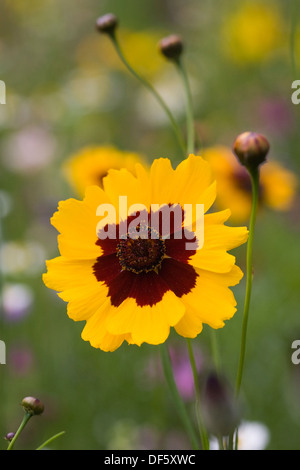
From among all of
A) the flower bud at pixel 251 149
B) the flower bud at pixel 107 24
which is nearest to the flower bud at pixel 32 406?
the flower bud at pixel 251 149

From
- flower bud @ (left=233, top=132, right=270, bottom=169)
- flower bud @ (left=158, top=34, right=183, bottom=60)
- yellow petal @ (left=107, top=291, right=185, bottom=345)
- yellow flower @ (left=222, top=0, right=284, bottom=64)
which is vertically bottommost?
yellow petal @ (left=107, top=291, right=185, bottom=345)

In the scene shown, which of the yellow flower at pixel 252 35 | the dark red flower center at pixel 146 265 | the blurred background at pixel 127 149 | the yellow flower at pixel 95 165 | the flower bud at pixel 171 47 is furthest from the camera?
the yellow flower at pixel 252 35

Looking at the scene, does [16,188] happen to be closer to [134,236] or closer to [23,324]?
[23,324]

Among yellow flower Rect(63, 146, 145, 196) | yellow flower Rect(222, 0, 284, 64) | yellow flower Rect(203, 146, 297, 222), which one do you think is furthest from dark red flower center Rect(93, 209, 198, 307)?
yellow flower Rect(222, 0, 284, 64)

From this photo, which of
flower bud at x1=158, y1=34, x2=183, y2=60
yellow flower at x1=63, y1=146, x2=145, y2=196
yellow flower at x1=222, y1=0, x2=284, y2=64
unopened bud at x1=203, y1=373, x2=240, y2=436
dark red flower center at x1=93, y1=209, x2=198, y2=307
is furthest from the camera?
yellow flower at x1=222, y1=0, x2=284, y2=64

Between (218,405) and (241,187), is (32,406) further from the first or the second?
(241,187)

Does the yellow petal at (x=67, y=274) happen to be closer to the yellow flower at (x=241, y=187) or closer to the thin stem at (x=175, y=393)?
the thin stem at (x=175, y=393)

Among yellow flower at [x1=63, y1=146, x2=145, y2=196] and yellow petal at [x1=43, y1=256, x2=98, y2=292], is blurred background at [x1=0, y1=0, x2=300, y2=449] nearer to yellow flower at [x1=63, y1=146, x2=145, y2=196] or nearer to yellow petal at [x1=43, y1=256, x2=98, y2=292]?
yellow flower at [x1=63, y1=146, x2=145, y2=196]
